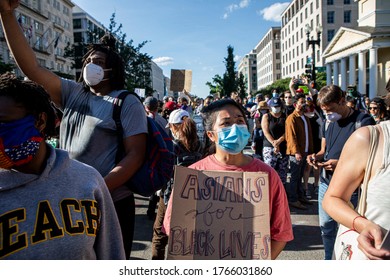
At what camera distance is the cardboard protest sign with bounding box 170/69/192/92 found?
11883 mm

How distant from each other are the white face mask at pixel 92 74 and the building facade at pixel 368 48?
4492cm

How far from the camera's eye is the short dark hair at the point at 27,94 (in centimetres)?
141

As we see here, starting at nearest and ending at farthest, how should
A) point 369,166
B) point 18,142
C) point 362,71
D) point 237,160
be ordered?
point 18,142 → point 369,166 → point 237,160 → point 362,71

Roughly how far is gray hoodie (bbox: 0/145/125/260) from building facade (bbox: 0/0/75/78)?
175ft

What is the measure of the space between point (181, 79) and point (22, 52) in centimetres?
987

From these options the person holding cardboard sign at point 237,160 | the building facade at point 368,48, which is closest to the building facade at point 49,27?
the building facade at point 368,48

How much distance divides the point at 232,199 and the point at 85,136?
1014 millimetres

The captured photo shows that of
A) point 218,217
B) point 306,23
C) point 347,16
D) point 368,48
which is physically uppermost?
point 347,16

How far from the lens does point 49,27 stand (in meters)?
61.0

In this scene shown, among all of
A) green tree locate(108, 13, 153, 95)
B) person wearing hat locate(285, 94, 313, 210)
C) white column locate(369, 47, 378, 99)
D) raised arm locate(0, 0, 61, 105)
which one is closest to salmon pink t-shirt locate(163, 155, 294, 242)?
raised arm locate(0, 0, 61, 105)

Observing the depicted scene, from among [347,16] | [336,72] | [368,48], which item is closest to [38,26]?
[336,72]

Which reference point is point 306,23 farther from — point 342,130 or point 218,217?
point 218,217

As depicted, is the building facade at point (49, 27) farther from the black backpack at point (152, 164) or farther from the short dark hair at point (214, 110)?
the short dark hair at point (214, 110)

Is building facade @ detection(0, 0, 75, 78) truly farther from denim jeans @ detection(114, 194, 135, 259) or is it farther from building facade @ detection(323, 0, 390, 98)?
denim jeans @ detection(114, 194, 135, 259)
